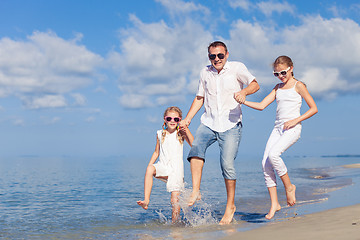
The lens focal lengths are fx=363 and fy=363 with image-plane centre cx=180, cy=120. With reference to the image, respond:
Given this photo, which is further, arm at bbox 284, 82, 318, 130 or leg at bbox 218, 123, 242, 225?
leg at bbox 218, 123, 242, 225

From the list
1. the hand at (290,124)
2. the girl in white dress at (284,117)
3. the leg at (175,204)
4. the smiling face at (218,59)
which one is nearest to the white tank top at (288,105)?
the girl in white dress at (284,117)

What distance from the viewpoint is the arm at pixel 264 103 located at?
591 cm

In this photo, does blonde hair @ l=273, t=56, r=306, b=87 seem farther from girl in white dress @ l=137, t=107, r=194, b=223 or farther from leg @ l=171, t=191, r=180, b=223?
leg @ l=171, t=191, r=180, b=223

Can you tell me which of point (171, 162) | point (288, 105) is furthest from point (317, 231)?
point (171, 162)

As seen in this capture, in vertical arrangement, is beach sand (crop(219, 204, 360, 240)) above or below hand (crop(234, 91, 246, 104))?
below

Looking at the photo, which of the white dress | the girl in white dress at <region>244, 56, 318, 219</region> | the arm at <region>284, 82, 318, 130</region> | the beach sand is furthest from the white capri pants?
the white dress

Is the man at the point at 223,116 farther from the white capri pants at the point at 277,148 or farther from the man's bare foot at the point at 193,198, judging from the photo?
the white capri pants at the point at 277,148

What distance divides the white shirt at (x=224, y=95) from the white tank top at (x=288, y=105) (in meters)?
0.60

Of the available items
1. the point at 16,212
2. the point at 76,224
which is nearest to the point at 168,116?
the point at 76,224

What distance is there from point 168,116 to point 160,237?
220 cm

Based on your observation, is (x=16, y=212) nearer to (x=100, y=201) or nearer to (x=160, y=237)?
(x=100, y=201)

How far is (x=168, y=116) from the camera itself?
6.73m

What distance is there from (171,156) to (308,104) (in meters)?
2.60

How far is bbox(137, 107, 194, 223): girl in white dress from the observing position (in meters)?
6.73
